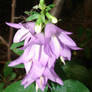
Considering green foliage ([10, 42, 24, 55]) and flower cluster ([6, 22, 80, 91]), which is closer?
flower cluster ([6, 22, 80, 91])

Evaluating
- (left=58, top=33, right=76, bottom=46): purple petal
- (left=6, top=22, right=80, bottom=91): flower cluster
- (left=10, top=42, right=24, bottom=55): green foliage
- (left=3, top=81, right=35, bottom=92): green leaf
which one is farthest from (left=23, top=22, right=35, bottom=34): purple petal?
(left=3, top=81, right=35, bottom=92): green leaf

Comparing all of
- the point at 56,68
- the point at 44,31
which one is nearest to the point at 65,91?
the point at 56,68

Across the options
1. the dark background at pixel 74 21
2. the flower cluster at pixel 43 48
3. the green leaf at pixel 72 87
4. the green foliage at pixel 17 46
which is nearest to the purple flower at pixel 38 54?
the flower cluster at pixel 43 48

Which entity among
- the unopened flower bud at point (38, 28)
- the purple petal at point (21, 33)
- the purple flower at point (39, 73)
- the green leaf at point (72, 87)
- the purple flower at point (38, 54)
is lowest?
the green leaf at point (72, 87)

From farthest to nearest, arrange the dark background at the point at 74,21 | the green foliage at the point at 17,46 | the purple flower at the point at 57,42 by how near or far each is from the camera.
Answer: the dark background at the point at 74,21 < the green foliage at the point at 17,46 < the purple flower at the point at 57,42

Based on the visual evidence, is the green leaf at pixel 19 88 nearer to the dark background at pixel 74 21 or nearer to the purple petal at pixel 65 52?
the purple petal at pixel 65 52

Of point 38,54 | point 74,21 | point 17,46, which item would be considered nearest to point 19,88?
point 17,46

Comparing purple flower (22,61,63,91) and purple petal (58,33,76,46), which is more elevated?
purple petal (58,33,76,46)

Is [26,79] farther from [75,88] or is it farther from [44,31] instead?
[75,88]

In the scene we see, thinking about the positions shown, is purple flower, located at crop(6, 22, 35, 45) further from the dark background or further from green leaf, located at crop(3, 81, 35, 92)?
the dark background
